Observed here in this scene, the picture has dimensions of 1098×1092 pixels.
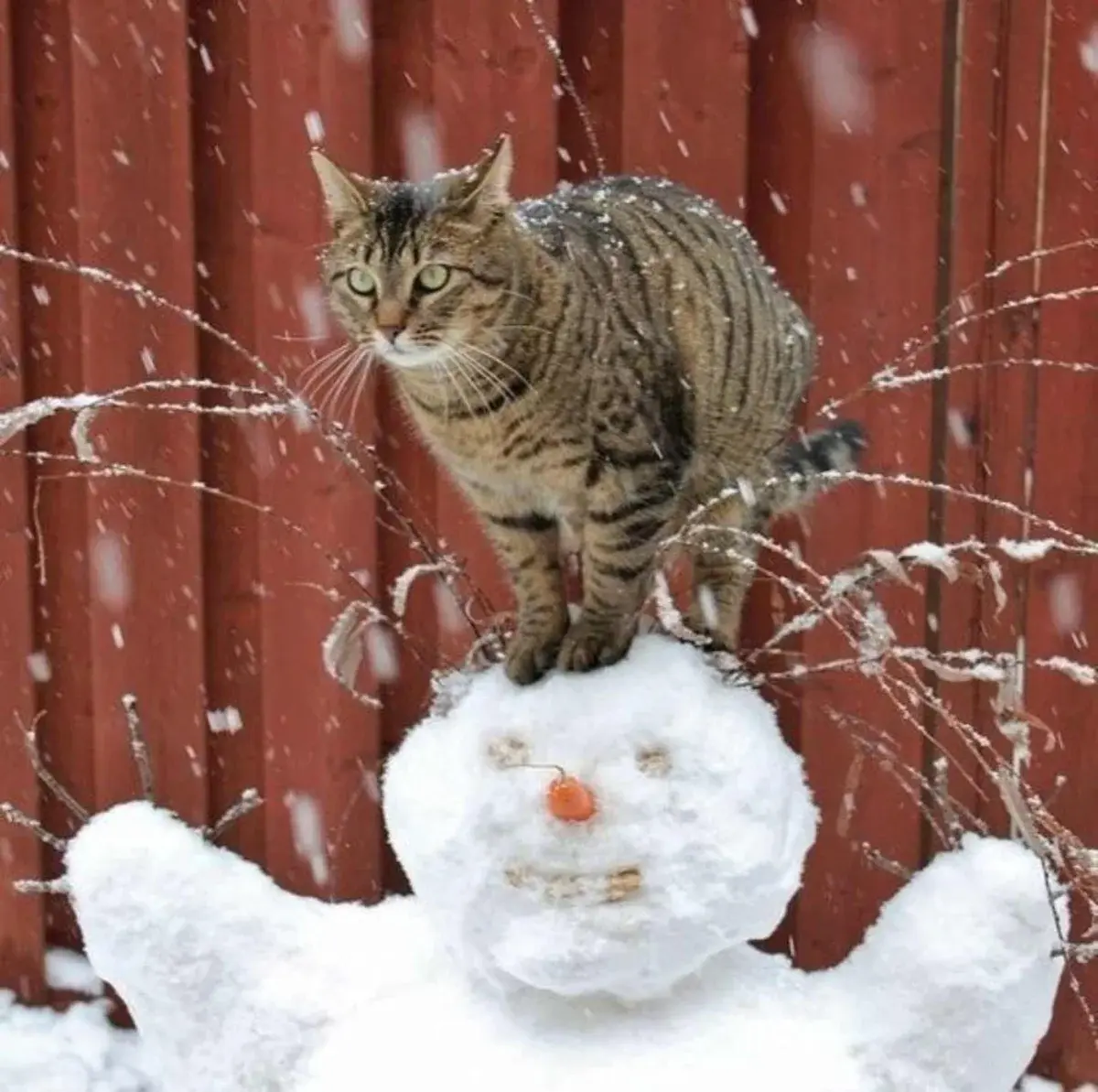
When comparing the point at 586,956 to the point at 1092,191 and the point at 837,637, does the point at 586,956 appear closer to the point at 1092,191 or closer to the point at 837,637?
the point at 837,637

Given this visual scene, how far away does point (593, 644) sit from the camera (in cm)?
89

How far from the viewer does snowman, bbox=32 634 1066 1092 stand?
82 centimetres

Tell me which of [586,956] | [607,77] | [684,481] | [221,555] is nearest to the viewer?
[586,956]

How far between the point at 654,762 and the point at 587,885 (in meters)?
0.08

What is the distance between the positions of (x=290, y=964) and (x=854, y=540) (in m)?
0.88

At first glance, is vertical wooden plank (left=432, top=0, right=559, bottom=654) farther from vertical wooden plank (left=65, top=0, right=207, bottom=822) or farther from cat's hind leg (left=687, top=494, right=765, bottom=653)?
cat's hind leg (left=687, top=494, right=765, bottom=653)

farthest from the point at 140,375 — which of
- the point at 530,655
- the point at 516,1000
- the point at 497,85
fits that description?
the point at 516,1000

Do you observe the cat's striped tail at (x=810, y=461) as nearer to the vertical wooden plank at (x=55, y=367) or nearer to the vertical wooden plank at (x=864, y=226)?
the vertical wooden plank at (x=864, y=226)

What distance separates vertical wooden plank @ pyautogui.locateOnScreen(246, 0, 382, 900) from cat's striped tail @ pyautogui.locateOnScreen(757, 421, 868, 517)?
605 mm

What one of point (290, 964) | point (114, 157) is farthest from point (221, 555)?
point (290, 964)

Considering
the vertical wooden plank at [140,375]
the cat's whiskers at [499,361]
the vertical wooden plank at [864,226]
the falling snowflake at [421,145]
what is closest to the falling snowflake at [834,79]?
the vertical wooden plank at [864,226]

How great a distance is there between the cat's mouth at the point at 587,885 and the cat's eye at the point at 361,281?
0.35 meters

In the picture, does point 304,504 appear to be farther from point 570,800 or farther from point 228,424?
point 570,800

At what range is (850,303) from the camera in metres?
1.57
